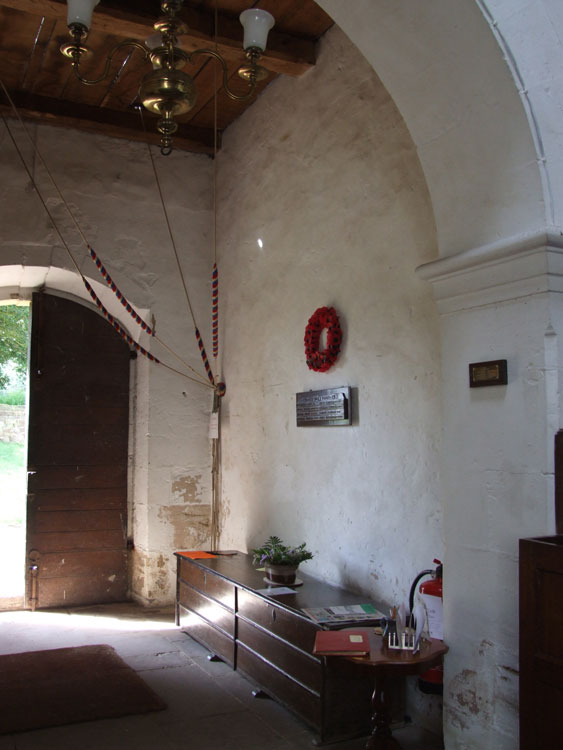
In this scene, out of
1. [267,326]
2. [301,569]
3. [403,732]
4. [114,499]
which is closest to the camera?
[403,732]

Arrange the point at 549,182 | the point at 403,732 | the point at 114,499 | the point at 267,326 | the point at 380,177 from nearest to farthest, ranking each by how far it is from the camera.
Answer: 1. the point at 549,182
2. the point at 403,732
3. the point at 380,177
4. the point at 267,326
5. the point at 114,499

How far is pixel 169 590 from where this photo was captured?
17.2ft

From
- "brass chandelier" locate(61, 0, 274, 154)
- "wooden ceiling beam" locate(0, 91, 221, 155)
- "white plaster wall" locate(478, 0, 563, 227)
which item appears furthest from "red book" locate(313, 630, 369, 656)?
"wooden ceiling beam" locate(0, 91, 221, 155)

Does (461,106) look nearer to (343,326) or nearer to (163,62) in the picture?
(163,62)

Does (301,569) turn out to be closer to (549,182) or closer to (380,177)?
(380,177)

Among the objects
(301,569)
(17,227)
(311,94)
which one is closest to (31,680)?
(301,569)

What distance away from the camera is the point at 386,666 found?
97.3 inches

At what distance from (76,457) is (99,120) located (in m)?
2.46

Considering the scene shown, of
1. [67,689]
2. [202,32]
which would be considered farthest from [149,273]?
[67,689]

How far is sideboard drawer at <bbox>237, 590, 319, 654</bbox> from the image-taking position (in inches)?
117

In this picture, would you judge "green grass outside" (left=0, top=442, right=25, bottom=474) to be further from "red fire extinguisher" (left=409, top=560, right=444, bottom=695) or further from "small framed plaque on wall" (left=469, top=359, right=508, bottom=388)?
"small framed plaque on wall" (left=469, top=359, right=508, bottom=388)

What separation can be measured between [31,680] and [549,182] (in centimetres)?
324

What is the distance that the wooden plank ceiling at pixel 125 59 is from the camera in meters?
3.92

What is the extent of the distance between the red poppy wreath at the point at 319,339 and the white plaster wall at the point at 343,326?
0.05m
